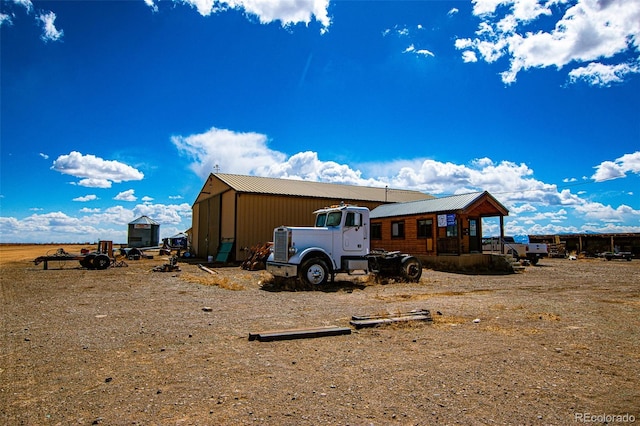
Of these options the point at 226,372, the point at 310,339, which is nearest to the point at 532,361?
the point at 310,339

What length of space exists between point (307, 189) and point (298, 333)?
25312 mm

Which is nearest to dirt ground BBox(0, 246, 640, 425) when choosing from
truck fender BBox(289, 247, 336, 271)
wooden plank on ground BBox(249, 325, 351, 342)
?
wooden plank on ground BBox(249, 325, 351, 342)

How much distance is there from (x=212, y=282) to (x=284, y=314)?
6855 mm

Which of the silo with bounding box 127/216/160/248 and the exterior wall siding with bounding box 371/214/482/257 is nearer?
the exterior wall siding with bounding box 371/214/482/257

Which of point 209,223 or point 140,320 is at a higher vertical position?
point 209,223

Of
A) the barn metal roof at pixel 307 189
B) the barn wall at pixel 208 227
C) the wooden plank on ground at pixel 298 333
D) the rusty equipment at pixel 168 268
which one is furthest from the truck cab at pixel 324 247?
the barn wall at pixel 208 227

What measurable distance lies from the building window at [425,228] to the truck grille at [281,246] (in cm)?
1250

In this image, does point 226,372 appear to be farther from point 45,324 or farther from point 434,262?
point 434,262

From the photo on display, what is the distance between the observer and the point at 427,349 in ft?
19.1

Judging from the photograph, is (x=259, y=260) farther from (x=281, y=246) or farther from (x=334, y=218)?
(x=334, y=218)

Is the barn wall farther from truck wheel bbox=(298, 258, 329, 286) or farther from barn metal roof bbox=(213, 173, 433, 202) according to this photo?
truck wheel bbox=(298, 258, 329, 286)

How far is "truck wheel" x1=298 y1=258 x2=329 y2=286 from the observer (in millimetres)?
13555

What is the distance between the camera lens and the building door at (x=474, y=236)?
25.5 m
